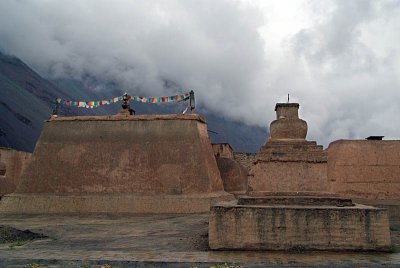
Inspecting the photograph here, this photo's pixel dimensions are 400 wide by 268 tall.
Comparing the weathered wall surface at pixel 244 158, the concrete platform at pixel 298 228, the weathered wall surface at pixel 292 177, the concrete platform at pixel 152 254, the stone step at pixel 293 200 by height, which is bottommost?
the concrete platform at pixel 152 254

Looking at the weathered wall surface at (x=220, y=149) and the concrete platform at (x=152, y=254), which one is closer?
the concrete platform at (x=152, y=254)

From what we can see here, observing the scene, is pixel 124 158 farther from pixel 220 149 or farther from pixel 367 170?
pixel 367 170

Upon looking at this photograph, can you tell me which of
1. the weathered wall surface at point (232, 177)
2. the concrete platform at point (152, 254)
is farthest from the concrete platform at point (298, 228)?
the weathered wall surface at point (232, 177)

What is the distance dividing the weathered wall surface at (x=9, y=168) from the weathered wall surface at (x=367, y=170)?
721 inches

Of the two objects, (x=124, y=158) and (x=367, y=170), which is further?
(x=124, y=158)

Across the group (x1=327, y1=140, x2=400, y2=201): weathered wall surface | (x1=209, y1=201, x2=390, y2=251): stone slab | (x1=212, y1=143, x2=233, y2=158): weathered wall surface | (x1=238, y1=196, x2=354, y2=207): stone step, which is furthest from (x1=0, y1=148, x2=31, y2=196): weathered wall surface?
(x1=209, y1=201, x2=390, y2=251): stone slab

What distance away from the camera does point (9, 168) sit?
2289 centimetres

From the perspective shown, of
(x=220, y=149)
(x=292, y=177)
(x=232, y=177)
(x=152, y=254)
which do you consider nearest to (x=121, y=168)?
(x=232, y=177)

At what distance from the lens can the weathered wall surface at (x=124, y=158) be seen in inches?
650

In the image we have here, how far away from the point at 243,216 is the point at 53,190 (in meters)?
12.4

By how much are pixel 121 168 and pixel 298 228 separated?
36.4 ft

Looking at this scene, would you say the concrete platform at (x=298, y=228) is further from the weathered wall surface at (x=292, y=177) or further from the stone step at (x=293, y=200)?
the weathered wall surface at (x=292, y=177)

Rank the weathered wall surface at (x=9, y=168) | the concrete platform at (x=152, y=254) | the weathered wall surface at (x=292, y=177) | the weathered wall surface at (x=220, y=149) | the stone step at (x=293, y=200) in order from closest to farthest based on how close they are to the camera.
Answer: the concrete platform at (x=152, y=254)
the stone step at (x=293, y=200)
the weathered wall surface at (x=292, y=177)
the weathered wall surface at (x=220, y=149)
the weathered wall surface at (x=9, y=168)

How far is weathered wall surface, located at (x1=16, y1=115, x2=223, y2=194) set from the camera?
16516mm
